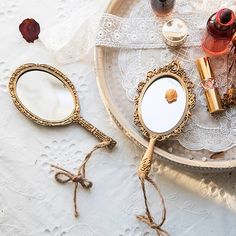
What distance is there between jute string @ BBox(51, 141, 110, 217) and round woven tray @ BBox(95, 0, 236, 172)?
0.06m

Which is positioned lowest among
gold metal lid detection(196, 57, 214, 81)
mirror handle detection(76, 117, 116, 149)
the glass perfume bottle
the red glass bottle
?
mirror handle detection(76, 117, 116, 149)

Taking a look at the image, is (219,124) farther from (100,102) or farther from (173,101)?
(100,102)

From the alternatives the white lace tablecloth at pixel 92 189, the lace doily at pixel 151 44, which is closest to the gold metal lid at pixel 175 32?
the lace doily at pixel 151 44

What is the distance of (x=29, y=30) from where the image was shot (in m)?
1.03

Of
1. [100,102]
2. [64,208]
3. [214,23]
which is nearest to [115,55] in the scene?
[100,102]

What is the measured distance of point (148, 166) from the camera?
885mm

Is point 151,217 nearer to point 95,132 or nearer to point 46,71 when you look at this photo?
point 95,132

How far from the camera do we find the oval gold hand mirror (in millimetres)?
971

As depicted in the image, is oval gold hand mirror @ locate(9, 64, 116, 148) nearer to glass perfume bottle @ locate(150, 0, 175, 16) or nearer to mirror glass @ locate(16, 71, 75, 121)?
mirror glass @ locate(16, 71, 75, 121)

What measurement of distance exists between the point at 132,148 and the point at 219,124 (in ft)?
0.55

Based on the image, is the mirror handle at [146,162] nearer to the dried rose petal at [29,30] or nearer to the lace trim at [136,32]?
the lace trim at [136,32]

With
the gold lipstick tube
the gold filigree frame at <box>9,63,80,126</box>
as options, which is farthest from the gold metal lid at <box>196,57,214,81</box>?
the gold filigree frame at <box>9,63,80,126</box>

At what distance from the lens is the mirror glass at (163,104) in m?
0.92

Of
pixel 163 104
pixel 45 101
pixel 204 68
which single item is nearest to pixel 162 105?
pixel 163 104
